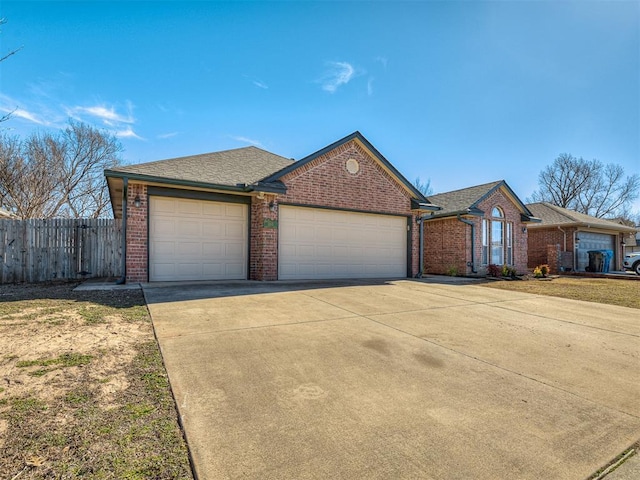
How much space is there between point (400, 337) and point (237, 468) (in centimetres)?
286

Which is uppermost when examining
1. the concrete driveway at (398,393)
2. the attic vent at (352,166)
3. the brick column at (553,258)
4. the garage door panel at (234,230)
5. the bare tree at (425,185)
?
the bare tree at (425,185)

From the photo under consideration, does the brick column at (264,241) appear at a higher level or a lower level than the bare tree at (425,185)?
lower

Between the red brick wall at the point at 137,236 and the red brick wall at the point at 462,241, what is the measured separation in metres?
12.1

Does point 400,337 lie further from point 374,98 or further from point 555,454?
point 374,98

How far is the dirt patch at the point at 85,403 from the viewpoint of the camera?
167 centimetres

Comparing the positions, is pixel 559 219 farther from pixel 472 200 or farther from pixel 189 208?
pixel 189 208

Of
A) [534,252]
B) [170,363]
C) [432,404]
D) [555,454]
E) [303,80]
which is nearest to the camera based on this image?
[555,454]

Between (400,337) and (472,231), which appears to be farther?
(472,231)

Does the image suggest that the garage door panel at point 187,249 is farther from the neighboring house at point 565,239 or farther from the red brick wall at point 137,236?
the neighboring house at point 565,239

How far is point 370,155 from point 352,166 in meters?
0.89

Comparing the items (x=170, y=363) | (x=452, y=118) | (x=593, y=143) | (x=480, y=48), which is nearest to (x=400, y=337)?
(x=170, y=363)

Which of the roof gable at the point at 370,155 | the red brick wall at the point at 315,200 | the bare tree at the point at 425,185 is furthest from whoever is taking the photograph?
the bare tree at the point at 425,185

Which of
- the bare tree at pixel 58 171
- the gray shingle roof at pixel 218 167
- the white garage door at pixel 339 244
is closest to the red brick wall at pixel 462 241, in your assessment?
the white garage door at pixel 339 244

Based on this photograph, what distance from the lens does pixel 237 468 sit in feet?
5.52
